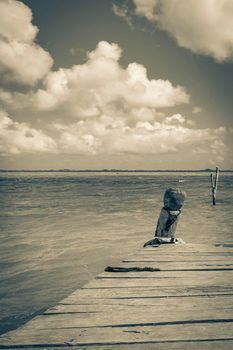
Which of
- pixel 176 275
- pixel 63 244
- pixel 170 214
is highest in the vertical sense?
pixel 170 214

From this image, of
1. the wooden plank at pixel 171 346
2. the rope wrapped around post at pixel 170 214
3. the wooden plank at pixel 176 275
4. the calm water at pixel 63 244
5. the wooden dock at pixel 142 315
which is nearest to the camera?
the wooden plank at pixel 171 346

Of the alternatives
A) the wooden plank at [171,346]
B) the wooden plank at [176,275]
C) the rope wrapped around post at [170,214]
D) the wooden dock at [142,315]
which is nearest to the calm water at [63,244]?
the rope wrapped around post at [170,214]

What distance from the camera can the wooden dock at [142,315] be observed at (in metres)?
2.67

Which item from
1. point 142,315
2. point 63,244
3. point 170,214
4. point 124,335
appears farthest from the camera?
point 63,244

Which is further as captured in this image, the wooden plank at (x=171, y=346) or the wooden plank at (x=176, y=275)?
the wooden plank at (x=176, y=275)

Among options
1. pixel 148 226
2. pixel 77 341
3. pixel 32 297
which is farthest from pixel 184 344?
pixel 148 226

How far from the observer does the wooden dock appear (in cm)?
267

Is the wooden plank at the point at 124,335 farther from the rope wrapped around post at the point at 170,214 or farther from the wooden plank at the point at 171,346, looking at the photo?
the rope wrapped around post at the point at 170,214

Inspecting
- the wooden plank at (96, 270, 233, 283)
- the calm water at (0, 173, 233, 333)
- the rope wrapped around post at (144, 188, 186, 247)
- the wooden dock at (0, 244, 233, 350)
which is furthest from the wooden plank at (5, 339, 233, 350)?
the rope wrapped around post at (144, 188, 186, 247)

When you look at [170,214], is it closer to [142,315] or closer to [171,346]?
[142,315]

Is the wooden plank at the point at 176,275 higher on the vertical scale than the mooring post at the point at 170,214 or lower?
lower

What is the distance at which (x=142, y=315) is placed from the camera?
3199mm

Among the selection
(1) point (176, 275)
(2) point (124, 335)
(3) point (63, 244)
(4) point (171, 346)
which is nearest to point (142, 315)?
(2) point (124, 335)

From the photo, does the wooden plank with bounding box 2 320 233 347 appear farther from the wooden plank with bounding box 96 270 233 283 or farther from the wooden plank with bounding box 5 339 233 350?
the wooden plank with bounding box 96 270 233 283
